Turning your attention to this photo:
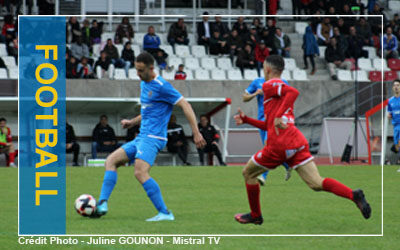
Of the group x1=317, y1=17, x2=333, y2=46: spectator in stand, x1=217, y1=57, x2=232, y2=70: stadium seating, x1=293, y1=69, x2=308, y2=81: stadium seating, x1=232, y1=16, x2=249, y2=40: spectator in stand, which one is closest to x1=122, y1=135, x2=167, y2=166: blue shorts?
x1=217, y1=57, x2=232, y2=70: stadium seating

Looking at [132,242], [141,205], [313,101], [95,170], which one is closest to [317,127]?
[313,101]

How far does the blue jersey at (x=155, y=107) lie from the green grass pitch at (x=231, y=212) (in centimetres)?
110

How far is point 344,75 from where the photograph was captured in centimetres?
2834

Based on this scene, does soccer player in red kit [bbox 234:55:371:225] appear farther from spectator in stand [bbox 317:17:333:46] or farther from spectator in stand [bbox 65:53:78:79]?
spectator in stand [bbox 317:17:333:46]

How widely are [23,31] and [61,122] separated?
3787 mm

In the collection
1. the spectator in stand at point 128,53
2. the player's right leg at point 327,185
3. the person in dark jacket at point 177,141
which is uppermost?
the spectator in stand at point 128,53

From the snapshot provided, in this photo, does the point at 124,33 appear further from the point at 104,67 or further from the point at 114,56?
the point at 114,56

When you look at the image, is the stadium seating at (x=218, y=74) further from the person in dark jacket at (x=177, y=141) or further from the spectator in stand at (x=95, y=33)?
the spectator in stand at (x=95, y=33)

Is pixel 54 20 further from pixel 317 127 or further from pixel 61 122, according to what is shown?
pixel 317 127

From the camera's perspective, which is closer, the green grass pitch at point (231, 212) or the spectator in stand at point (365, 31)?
the green grass pitch at point (231, 212)

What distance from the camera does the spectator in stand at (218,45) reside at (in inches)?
1044

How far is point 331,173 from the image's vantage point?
17.8m

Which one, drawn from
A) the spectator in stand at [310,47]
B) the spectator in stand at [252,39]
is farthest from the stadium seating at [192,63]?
the spectator in stand at [310,47]

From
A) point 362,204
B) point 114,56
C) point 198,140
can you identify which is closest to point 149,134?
point 198,140
